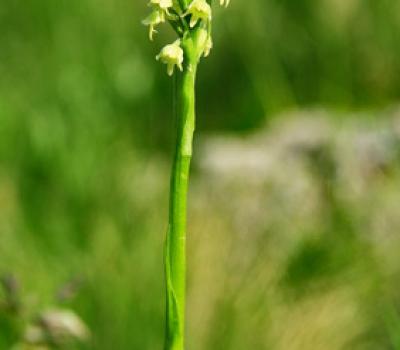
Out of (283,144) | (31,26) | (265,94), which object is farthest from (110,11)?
(283,144)

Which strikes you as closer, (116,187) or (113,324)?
(113,324)

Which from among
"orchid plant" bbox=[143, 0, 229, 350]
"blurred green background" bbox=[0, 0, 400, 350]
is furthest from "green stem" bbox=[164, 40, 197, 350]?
"blurred green background" bbox=[0, 0, 400, 350]

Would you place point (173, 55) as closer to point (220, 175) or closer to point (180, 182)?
point (180, 182)

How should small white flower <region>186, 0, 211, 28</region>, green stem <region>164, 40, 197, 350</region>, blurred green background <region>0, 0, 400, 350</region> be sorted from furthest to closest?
blurred green background <region>0, 0, 400, 350</region>
green stem <region>164, 40, 197, 350</region>
small white flower <region>186, 0, 211, 28</region>

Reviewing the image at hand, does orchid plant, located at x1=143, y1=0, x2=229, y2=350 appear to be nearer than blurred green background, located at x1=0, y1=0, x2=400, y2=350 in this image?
Yes

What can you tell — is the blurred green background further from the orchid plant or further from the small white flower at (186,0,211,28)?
the small white flower at (186,0,211,28)

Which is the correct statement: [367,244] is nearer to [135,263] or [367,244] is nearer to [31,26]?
[135,263]
